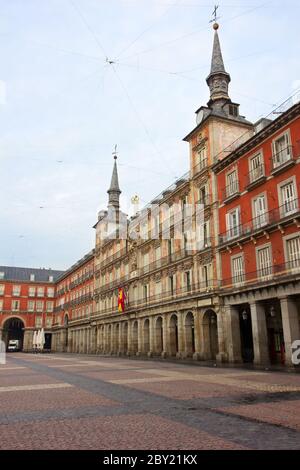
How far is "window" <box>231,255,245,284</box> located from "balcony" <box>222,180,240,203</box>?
421cm

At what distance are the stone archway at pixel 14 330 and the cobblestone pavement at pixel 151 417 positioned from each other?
240 ft

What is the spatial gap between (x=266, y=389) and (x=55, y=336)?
2872 inches

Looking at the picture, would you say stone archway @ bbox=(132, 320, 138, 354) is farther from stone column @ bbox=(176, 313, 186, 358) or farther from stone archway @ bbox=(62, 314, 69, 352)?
stone archway @ bbox=(62, 314, 69, 352)

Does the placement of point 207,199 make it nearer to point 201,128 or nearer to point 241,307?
point 201,128

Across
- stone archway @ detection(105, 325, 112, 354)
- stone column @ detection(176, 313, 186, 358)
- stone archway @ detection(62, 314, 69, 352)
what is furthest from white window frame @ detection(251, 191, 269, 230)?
stone archway @ detection(62, 314, 69, 352)

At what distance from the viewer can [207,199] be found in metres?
30.8

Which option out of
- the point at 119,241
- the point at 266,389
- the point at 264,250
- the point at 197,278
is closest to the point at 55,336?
the point at 119,241

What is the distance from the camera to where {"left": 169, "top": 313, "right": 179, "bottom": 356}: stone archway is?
112ft

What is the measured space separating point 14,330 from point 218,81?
69.3 m

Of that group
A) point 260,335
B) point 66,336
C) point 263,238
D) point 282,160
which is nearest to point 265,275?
point 263,238

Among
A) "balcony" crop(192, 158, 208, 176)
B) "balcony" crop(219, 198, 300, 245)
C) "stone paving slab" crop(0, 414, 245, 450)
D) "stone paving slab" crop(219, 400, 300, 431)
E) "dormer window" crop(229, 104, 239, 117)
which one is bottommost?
"stone paving slab" crop(219, 400, 300, 431)

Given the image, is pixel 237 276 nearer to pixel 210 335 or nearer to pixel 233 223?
pixel 233 223

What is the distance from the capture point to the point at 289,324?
21094mm

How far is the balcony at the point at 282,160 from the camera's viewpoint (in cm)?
2242
